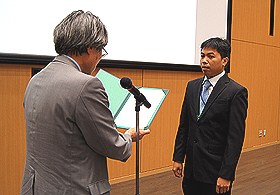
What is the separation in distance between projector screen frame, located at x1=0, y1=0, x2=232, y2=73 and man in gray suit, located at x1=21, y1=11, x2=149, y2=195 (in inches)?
71.3

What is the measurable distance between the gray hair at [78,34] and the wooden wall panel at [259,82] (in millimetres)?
4435

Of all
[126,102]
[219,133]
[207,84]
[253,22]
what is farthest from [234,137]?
[253,22]

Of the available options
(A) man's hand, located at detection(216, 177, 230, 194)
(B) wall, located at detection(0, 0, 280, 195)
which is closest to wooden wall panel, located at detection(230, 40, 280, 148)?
(B) wall, located at detection(0, 0, 280, 195)

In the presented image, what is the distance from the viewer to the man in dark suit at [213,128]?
182 centimetres

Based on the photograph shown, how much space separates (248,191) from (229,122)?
2.08 m

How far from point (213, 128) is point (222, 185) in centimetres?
37

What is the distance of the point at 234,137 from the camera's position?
182 cm

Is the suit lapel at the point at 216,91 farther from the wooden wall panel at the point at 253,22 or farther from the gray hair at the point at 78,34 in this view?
the wooden wall panel at the point at 253,22

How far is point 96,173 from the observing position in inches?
46.9

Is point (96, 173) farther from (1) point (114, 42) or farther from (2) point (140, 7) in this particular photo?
(2) point (140, 7)

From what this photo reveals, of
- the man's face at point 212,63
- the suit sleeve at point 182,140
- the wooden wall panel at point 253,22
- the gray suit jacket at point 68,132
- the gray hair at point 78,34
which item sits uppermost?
the wooden wall panel at point 253,22

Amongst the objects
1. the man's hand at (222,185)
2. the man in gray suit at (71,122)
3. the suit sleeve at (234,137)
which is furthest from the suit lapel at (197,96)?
the man in gray suit at (71,122)

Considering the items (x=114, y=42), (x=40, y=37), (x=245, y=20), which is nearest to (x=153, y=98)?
(x=40, y=37)

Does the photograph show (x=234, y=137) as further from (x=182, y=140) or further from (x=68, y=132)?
(x=68, y=132)
